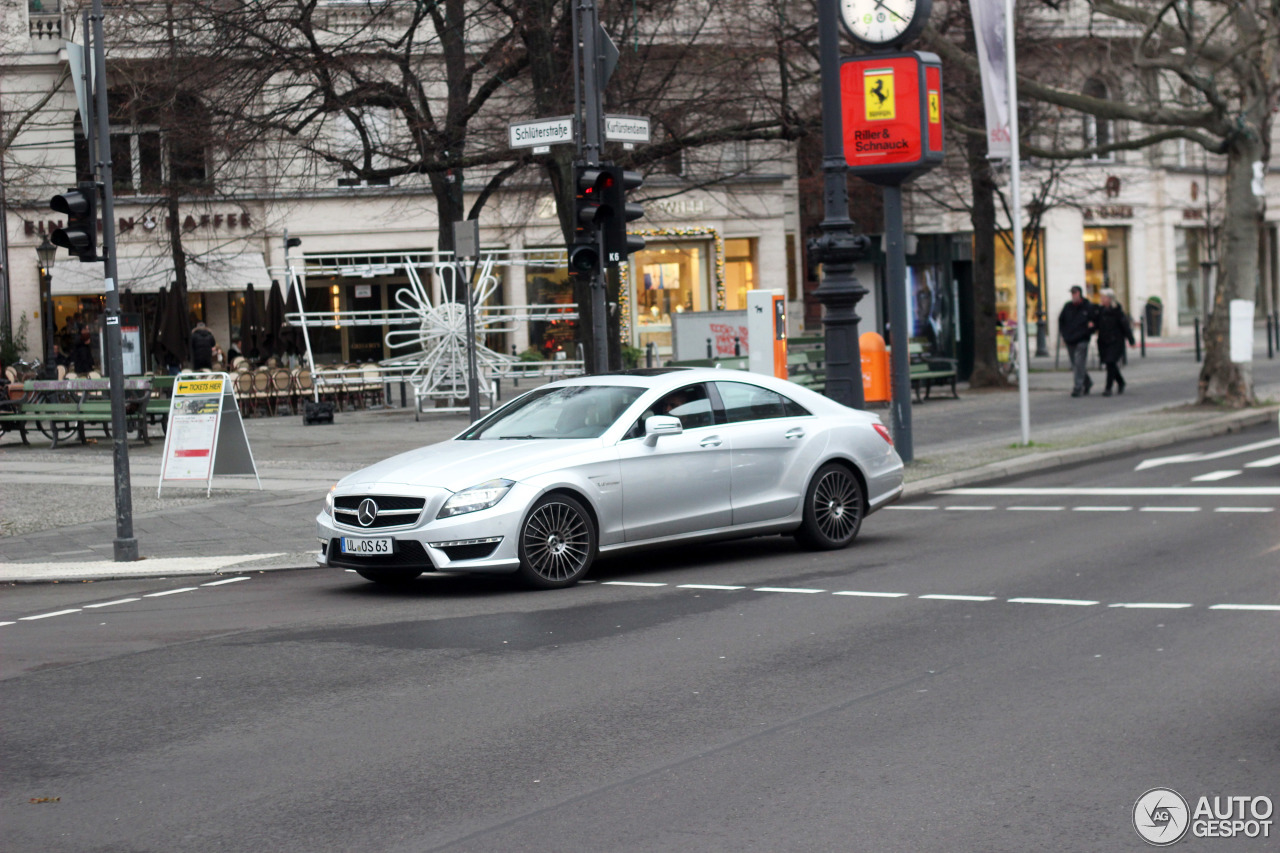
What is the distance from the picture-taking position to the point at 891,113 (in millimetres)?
16922

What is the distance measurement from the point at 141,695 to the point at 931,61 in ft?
39.7

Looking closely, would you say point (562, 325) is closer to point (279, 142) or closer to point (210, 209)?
point (210, 209)

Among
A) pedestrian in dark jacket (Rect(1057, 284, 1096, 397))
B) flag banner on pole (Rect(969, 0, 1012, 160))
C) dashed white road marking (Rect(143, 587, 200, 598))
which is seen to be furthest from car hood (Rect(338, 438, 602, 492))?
pedestrian in dark jacket (Rect(1057, 284, 1096, 397))

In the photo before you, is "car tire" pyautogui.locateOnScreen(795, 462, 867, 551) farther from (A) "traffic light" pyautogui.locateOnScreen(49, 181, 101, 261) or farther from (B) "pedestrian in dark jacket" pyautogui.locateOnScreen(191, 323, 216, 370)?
(B) "pedestrian in dark jacket" pyautogui.locateOnScreen(191, 323, 216, 370)

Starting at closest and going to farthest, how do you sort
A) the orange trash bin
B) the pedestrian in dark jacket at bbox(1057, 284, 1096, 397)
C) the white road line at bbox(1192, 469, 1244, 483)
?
the white road line at bbox(1192, 469, 1244, 483)
the orange trash bin
the pedestrian in dark jacket at bbox(1057, 284, 1096, 397)

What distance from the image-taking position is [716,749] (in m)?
6.19

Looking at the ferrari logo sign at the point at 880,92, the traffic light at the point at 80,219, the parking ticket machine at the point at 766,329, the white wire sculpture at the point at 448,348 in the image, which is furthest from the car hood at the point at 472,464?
the white wire sculpture at the point at 448,348

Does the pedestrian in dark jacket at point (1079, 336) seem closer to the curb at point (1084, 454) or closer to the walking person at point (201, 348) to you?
the curb at point (1084, 454)

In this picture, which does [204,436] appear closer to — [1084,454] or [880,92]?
[880,92]

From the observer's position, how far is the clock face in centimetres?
1689

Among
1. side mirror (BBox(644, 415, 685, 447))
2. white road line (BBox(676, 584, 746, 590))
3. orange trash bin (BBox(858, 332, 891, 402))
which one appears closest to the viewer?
white road line (BBox(676, 584, 746, 590))

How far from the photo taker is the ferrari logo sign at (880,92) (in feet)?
55.5

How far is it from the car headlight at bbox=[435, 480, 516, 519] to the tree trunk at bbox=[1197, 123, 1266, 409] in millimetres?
16099

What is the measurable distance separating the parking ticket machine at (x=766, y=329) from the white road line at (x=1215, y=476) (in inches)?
207
